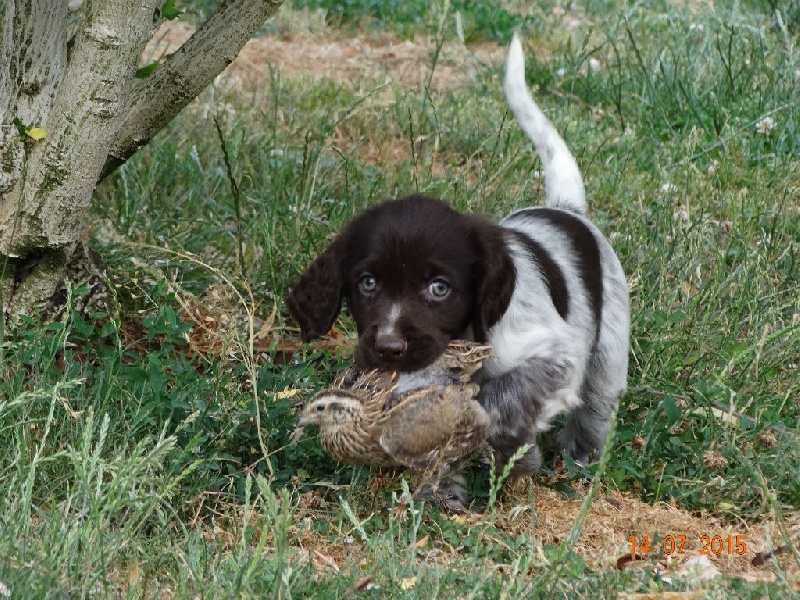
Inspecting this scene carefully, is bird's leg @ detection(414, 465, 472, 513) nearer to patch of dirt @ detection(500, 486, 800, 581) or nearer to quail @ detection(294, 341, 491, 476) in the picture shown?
patch of dirt @ detection(500, 486, 800, 581)

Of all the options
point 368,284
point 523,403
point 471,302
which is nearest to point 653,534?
point 523,403

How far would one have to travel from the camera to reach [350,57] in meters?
9.19

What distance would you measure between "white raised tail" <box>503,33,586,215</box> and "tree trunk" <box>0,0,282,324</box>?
1335 millimetres

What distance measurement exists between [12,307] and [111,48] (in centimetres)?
110

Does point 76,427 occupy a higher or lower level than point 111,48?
lower

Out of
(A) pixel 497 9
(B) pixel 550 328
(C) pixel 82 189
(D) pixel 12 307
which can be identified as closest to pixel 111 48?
(C) pixel 82 189

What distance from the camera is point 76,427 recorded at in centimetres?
381

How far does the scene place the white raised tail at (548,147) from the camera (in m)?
5.29

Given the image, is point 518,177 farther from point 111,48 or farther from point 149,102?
point 111,48

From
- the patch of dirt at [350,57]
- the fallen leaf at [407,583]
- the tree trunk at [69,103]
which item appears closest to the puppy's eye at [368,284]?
the tree trunk at [69,103]

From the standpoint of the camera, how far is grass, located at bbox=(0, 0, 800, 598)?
2.99 meters

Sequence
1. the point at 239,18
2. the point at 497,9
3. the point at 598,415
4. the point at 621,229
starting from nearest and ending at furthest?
1. the point at 239,18
2. the point at 598,415
3. the point at 621,229
4. the point at 497,9

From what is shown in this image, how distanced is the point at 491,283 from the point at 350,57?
5.55 metres

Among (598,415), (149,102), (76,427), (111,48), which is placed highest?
(111,48)
